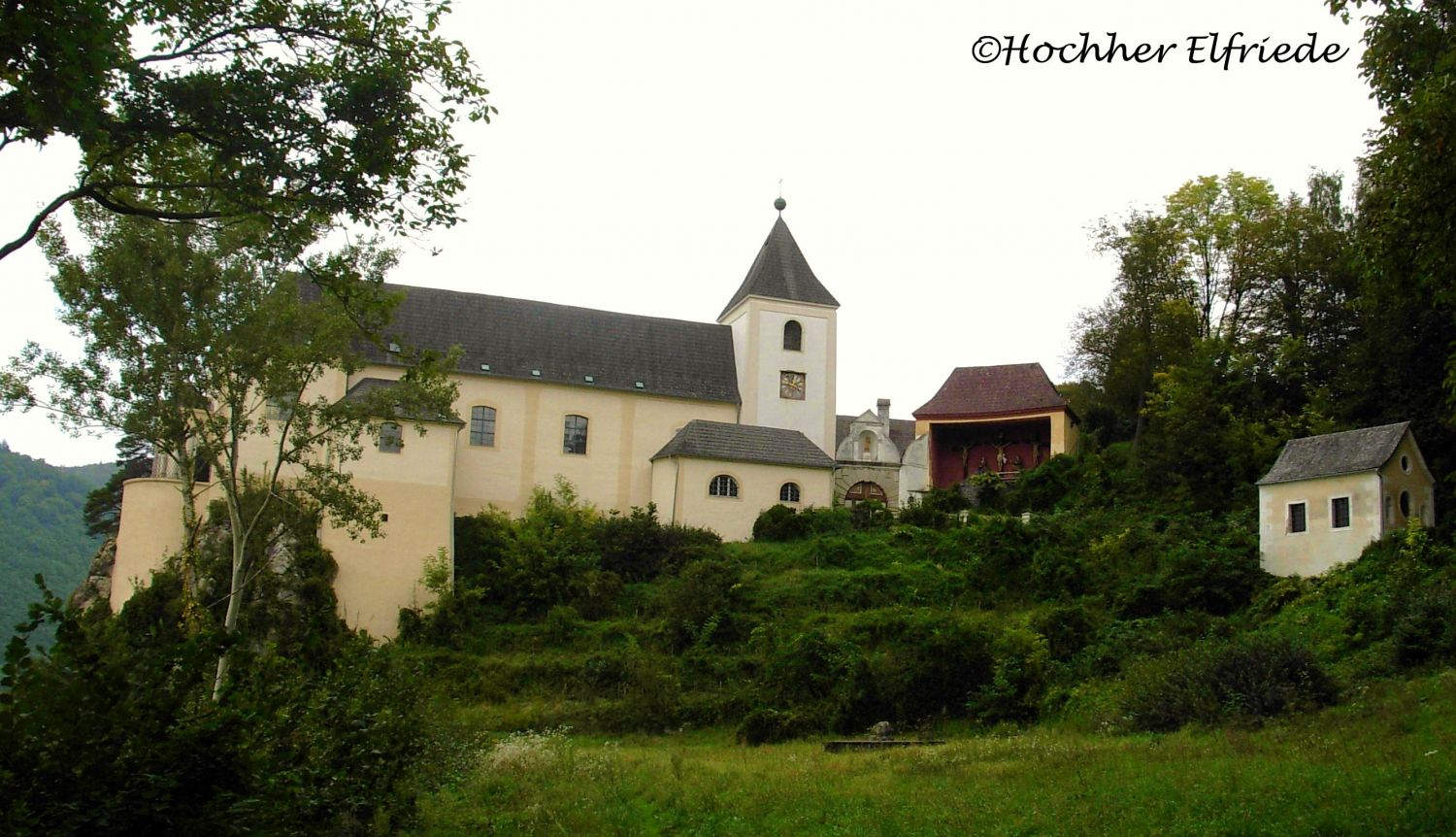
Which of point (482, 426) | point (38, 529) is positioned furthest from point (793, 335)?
point (38, 529)

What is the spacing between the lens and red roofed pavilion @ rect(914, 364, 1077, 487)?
1711 inches

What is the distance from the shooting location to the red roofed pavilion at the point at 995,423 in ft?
143

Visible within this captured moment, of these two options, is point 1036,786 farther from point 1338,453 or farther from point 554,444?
point 554,444

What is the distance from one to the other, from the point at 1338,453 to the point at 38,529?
4494cm

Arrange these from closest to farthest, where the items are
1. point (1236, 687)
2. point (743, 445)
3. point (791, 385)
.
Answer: point (1236, 687) → point (743, 445) → point (791, 385)

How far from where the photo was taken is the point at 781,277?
4503cm

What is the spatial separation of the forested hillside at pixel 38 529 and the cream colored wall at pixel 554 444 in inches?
477

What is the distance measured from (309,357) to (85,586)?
1435 centimetres

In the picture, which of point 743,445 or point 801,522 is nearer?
point 801,522

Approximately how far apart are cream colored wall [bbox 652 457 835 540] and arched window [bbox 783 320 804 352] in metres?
6.15

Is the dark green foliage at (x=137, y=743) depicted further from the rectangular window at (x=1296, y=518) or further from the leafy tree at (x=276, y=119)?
the rectangular window at (x=1296, y=518)

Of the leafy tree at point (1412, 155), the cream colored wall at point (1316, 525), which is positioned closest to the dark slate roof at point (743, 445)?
the cream colored wall at point (1316, 525)

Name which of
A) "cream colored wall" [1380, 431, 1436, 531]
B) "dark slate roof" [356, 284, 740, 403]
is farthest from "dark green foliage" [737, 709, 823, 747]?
"dark slate roof" [356, 284, 740, 403]

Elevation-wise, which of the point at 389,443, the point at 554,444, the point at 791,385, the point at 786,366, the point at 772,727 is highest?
the point at 786,366
